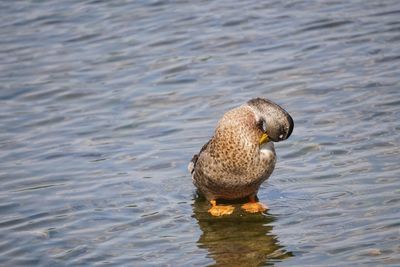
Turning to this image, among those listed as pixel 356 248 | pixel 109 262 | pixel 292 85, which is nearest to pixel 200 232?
pixel 109 262

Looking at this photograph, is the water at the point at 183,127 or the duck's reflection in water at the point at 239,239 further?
the water at the point at 183,127

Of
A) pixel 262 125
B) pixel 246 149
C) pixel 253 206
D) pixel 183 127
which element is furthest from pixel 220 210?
pixel 183 127

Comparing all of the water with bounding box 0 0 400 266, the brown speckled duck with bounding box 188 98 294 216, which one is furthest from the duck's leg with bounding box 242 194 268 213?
the water with bounding box 0 0 400 266

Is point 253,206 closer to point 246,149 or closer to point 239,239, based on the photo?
point 246,149

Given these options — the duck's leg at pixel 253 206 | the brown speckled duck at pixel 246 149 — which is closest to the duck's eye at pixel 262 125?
the brown speckled duck at pixel 246 149

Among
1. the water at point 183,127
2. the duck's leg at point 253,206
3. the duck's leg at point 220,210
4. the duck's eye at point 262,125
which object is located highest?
the duck's eye at point 262,125

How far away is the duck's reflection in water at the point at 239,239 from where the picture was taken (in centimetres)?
725

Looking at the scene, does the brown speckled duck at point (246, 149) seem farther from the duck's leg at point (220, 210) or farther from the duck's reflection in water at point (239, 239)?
the duck's reflection in water at point (239, 239)

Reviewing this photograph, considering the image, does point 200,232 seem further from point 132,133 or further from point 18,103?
point 18,103

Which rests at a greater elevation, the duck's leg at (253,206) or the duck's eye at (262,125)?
the duck's eye at (262,125)

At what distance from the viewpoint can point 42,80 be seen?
12.7 m

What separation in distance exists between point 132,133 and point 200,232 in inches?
108

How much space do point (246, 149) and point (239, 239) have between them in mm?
854

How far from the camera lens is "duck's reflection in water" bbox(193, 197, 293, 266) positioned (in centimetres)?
725
